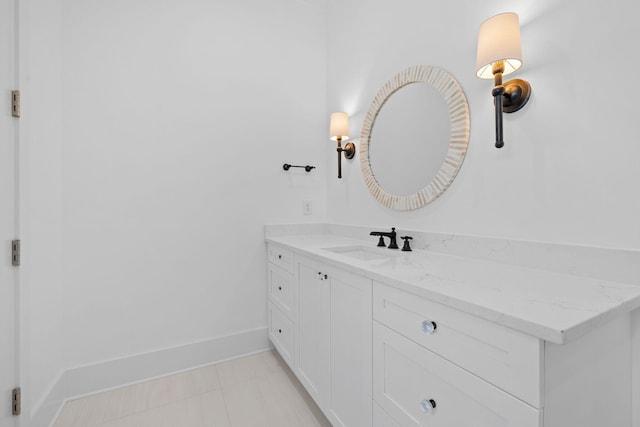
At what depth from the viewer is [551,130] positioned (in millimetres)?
1034

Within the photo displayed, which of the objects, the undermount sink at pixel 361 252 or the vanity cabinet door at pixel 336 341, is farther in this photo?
the undermount sink at pixel 361 252

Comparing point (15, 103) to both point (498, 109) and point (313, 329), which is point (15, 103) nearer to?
point (313, 329)

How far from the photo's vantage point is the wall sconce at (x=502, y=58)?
1.04 m

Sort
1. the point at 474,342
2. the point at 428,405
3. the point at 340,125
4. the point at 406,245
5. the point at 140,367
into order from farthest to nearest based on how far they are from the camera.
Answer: the point at 340,125 → the point at 140,367 → the point at 406,245 → the point at 428,405 → the point at 474,342

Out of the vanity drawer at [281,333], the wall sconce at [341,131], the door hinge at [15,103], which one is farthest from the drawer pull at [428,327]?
the door hinge at [15,103]

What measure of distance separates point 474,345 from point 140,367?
6.56ft

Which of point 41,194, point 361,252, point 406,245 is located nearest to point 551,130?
point 406,245

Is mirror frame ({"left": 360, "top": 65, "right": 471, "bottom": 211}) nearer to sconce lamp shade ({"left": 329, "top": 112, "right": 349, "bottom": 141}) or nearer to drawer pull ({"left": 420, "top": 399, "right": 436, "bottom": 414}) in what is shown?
sconce lamp shade ({"left": 329, "top": 112, "right": 349, "bottom": 141})

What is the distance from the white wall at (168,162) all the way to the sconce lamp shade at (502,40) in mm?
1488

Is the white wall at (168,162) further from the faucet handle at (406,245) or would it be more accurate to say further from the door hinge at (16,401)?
the faucet handle at (406,245)

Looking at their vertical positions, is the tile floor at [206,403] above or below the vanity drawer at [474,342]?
below

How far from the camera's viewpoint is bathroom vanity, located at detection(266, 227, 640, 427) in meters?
0.61

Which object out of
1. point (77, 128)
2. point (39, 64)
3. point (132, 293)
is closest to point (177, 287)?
point (132, 293)

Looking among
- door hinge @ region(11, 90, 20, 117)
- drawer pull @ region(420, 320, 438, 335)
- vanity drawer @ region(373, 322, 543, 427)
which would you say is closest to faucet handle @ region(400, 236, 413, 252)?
vanity drawer @ region(373, 322, 543, 427)
